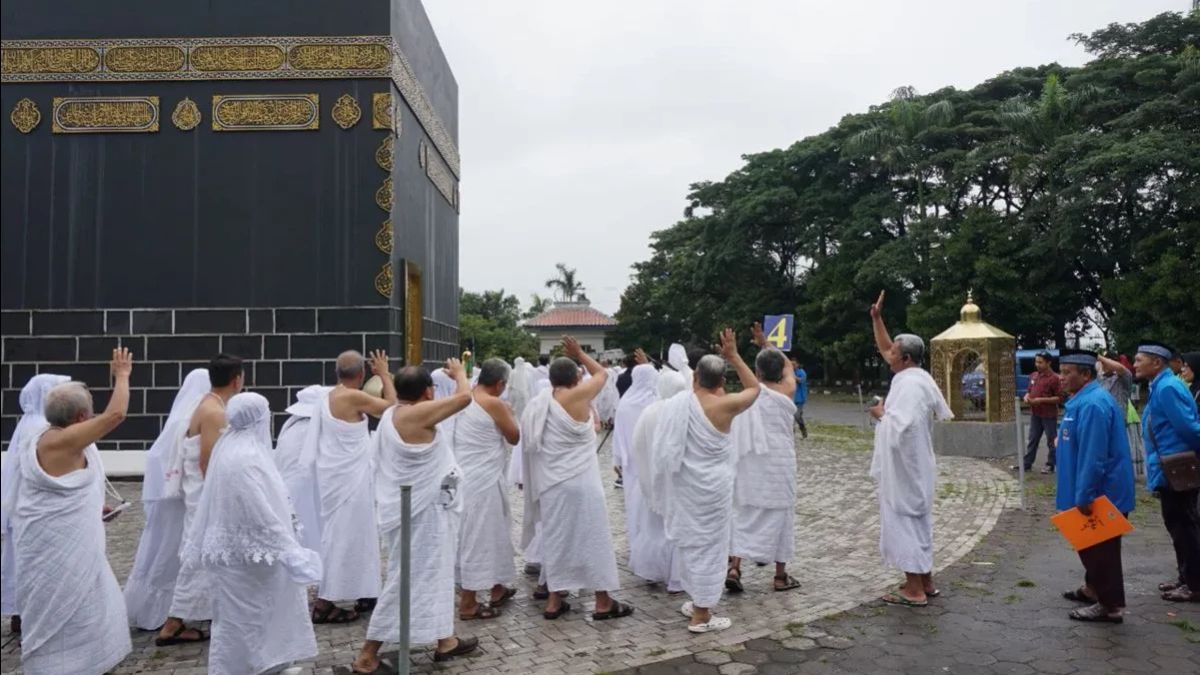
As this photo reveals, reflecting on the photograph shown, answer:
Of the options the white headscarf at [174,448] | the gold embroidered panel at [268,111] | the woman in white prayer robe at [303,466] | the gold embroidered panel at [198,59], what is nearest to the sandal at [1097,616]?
the woman in white prayer robe at [303,466]

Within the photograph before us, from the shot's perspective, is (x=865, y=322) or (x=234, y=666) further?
(x=865, y=322)

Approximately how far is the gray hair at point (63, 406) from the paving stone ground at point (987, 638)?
11.0ft

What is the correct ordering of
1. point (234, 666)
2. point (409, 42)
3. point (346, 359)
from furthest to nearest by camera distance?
point (409, 42), point (346, 359), point (234, 666)

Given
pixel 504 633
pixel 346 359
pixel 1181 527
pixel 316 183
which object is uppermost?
pixel 316 183

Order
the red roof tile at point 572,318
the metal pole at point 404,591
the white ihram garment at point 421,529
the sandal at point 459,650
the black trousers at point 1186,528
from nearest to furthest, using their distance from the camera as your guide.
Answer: the metal pole at point 404,591 → the white ihram garment at point 421,529 → the sandal at point 459,650 → the black trousers at point 1186,528 → the red roof tile at point 572,318

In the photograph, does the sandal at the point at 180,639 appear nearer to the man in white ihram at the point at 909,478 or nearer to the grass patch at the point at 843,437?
the man in white ihram at the point at 909,478

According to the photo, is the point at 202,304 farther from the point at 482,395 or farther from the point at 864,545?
the point at 864,545

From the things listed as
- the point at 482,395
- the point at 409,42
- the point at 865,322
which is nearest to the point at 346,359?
the point at 482,395

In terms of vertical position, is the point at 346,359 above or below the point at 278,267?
Answer: below

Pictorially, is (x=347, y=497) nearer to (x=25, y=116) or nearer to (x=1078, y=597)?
(x=1078, y=597)

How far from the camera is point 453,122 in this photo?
16.4 m

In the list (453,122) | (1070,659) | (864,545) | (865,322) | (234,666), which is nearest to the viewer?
(234,666)

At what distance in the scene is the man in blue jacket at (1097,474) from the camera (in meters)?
5.49

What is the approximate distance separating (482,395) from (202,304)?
270 inches
